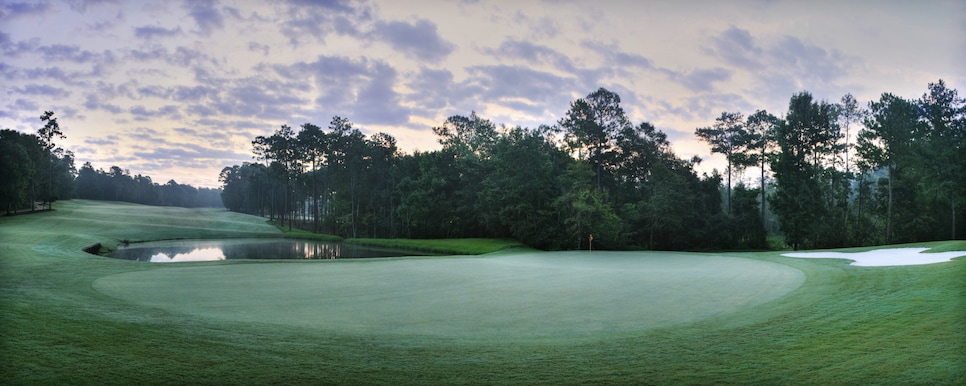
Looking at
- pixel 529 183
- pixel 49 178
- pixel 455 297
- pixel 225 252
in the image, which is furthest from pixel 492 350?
pixel 49 178

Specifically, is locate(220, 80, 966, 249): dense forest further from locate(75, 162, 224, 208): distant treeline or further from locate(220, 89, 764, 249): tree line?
locate(75, 162, 224, 208): distant treeline

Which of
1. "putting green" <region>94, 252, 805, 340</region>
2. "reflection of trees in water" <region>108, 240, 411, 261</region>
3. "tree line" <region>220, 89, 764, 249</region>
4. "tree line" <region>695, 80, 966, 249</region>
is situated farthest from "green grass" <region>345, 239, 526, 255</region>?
"tree line" <region>695, 80, 966, 249</region>

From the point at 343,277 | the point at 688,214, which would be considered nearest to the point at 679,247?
the point at 688,214

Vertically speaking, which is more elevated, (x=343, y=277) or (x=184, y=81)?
(x=184, y=81)

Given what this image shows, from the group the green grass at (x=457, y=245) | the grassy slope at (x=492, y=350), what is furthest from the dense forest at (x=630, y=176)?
the grassy slope at (x=492, y=350)

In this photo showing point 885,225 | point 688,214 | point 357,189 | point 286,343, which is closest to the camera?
point 286,343

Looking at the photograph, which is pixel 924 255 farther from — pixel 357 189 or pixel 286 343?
pixel 357 189

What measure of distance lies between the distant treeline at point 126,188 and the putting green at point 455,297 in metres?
120

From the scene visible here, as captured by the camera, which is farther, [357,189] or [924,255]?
[357,189]

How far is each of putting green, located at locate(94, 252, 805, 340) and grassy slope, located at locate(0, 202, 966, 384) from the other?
0.87 meters

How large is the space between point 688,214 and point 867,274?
1412 inches

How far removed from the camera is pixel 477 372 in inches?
222

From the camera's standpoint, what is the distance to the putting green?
890 centimetres

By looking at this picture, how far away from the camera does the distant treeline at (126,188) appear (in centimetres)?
11531
